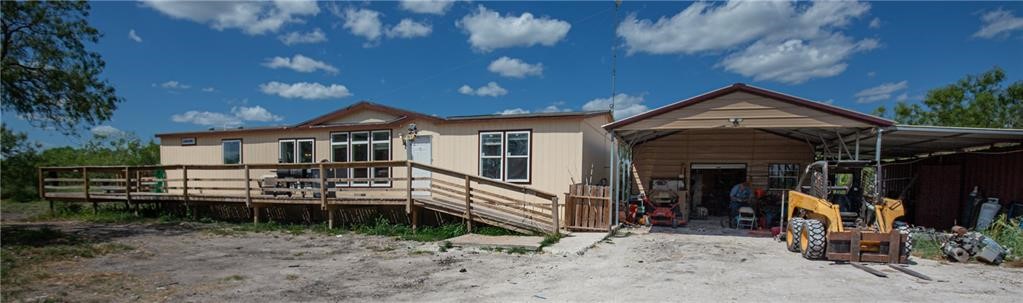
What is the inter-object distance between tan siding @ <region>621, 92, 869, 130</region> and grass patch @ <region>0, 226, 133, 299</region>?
383 inches

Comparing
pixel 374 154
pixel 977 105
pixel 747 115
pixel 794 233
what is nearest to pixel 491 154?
pixel 374 154

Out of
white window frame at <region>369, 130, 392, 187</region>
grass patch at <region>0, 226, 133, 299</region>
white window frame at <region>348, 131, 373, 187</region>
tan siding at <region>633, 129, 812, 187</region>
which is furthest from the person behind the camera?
tan siding at <region>633, 129, 812, 187</region>

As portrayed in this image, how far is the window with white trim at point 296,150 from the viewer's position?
14133 millimetres

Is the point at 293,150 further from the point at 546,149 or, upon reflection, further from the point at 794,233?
the point at 794,233

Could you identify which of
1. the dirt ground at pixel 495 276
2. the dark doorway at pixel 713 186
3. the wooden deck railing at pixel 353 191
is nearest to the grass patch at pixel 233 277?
the dirt ground at pixel 495 276

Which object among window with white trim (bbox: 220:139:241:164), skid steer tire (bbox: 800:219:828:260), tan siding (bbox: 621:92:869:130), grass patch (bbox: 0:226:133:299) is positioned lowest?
grass patch (bbox: 0:226:133:299)

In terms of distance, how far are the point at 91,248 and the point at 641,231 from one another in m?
10.4

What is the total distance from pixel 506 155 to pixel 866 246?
7132 mm

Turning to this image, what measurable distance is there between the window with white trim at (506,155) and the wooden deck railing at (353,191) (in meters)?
0.39

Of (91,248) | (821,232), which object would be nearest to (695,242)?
(821,232)

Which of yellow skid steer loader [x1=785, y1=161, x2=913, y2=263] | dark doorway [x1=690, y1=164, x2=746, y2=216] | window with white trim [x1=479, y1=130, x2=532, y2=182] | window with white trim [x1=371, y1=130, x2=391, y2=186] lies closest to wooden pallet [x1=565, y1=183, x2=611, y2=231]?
window with white trim [x1=479, y1=130, x2=532, y2=182]

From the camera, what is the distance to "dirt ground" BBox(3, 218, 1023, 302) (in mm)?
5340

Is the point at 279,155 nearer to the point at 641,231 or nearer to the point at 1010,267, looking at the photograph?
the point at 641,231

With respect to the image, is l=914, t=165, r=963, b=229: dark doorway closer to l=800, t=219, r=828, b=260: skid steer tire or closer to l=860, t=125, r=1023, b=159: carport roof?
l=860, t=125, r=1023, b=159: carport roof
